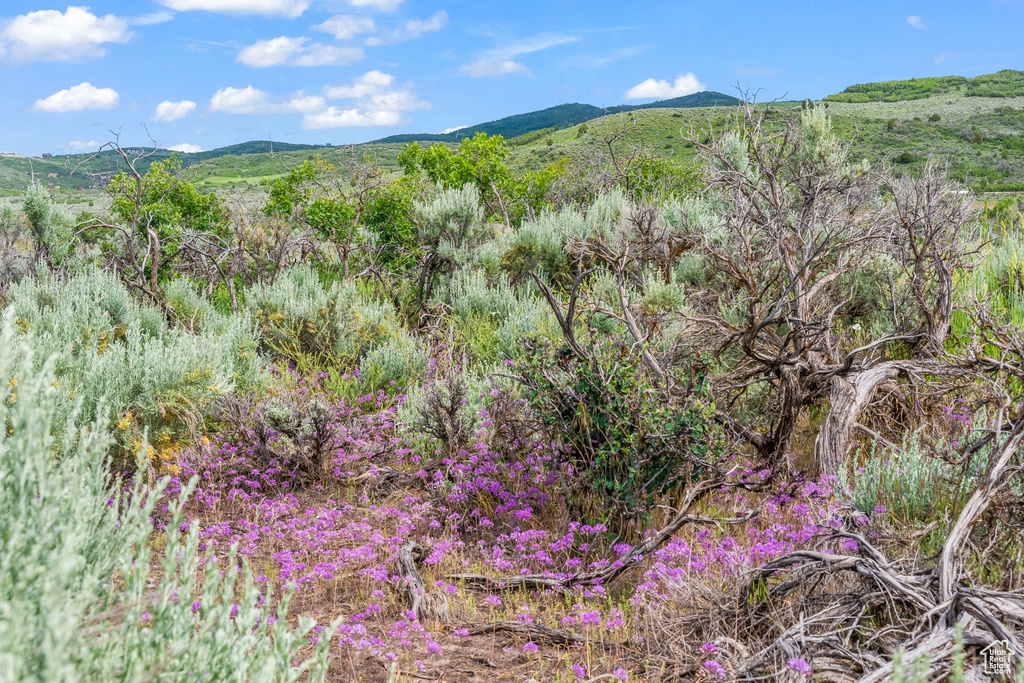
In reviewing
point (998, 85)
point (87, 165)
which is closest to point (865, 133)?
point (998, 85)

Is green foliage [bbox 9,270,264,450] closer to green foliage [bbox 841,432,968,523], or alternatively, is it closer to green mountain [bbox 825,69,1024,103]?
green foliage [bbox 841,432,968,523]

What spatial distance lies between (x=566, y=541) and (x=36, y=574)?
2.99 m

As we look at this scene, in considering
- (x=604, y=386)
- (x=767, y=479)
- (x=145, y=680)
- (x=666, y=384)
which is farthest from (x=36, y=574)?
(x=767, y=479)

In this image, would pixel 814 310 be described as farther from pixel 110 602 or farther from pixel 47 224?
pixel 47 224

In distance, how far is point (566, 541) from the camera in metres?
3.96

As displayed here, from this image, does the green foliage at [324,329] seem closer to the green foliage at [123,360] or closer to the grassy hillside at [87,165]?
the green foliage at [123,360]

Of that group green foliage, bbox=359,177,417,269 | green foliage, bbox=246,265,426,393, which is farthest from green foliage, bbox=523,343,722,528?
green foliage, bbox=359,177,417,269

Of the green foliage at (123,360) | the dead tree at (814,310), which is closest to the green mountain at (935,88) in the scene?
the dead tree at (814,310)

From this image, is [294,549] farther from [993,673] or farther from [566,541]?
[993,673]
